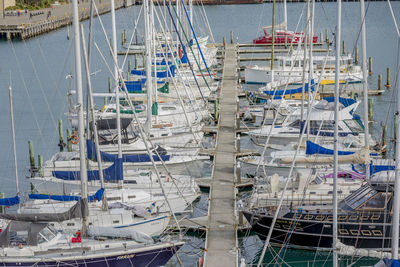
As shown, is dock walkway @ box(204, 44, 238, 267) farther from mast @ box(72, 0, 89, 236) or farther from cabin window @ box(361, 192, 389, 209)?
cabin window @ box(361, 192, 389, 209)

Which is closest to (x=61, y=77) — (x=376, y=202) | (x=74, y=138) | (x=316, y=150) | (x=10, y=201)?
(x=74, y=138)

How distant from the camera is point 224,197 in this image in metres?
33.2

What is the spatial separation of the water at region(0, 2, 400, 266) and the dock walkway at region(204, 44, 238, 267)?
2.41 ft

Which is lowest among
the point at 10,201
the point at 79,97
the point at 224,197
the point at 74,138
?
the point at 224,197

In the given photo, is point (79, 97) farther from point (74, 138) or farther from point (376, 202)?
point (74, 138)

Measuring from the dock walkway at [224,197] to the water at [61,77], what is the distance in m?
0.73

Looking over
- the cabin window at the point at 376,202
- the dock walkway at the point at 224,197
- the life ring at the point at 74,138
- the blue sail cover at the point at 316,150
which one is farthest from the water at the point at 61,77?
the blue sail cover at the point at 316,150

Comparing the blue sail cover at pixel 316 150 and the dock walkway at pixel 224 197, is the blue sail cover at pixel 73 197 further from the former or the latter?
the blue sail cover at pixel 316 150

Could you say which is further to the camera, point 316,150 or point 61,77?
point 61,77

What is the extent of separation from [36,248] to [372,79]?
46.2 m

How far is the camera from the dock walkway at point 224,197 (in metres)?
27.4

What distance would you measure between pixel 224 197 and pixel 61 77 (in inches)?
1280

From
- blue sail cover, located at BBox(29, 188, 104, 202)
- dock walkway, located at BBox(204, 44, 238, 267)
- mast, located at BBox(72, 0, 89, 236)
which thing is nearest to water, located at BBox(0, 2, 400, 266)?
dock walkway, located at BBox(204, 44, 238, 267)

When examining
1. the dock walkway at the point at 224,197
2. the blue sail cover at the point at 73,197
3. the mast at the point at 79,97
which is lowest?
the dock walkway at the point at 224,197
